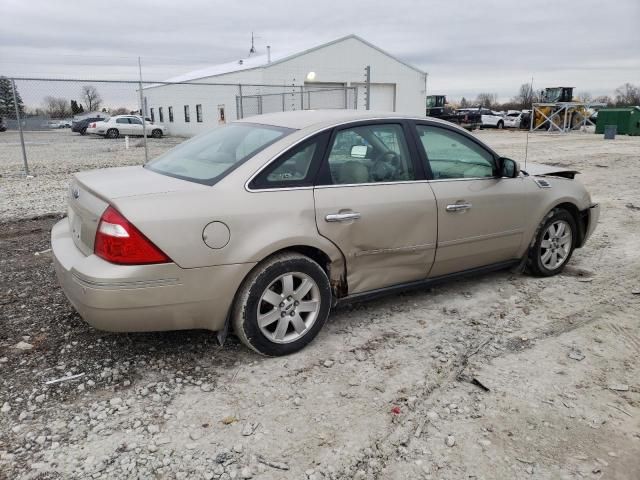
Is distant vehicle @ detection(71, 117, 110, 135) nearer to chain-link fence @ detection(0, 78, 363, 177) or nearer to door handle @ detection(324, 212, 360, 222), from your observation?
chain-link fence @ detection(0, 78, 363, 177)

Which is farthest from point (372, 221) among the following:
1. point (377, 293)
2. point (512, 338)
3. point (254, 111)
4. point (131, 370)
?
point (254, 111)

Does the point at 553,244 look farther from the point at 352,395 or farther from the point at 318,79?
the point at 318,79

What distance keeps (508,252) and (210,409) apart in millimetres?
2953

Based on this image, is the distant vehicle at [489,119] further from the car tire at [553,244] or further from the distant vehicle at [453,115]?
the car tire at [553,244]

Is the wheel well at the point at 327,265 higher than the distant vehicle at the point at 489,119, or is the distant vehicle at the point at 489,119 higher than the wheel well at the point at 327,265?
the distant vehicle at the point at 489,119

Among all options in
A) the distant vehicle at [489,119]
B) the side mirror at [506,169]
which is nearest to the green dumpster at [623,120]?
the distant vehicle at [489,119]

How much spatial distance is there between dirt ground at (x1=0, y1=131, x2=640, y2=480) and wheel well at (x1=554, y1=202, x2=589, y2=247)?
2.55 ft

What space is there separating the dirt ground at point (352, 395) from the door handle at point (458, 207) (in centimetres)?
82

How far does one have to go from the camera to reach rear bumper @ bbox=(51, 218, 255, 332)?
115 inches

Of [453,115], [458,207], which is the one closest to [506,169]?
[458,207]

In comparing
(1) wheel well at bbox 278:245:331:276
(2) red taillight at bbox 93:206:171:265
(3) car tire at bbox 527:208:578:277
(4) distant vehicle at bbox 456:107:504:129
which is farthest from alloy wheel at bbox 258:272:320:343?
(4) distant vehicle at bbox 456:107:504:129

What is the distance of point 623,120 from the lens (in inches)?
1142

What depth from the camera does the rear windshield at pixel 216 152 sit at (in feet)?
11.4

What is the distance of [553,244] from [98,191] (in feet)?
13.1
